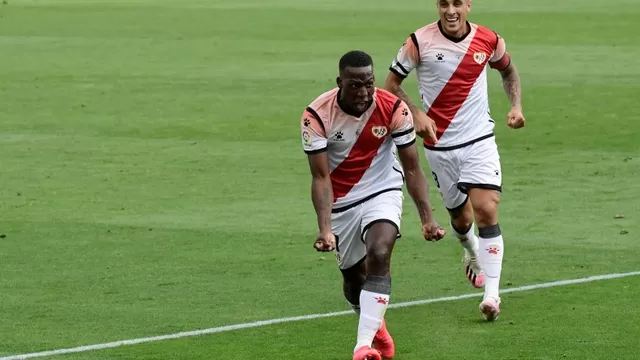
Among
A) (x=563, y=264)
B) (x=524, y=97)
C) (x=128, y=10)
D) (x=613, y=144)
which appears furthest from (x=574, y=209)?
(x=128, y=10)

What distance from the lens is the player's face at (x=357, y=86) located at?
9.27 meters

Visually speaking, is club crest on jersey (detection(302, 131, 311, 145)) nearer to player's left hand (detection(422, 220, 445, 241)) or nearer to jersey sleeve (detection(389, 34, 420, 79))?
player's left hand (detection(422, 220, 445, 241))

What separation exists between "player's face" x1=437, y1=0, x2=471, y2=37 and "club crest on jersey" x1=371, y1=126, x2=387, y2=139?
6.04ft

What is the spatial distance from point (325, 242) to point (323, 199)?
46 centimetres

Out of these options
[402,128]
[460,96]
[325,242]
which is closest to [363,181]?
[402,128]

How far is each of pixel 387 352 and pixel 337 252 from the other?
0.78 meters

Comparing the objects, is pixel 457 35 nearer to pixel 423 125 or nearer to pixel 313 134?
pixel 423 125

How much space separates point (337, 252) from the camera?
32.8 ft

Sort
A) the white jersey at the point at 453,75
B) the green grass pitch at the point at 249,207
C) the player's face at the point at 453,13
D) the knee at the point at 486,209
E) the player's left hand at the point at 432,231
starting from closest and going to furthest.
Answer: the player's left hand at the point at 432,231
the green grass pitch at the point at 249,207
the knee at the point at 486,209
the player's face at the point at 453,13
the white jersey at the point at 453,75

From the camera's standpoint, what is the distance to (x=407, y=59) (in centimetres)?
1127

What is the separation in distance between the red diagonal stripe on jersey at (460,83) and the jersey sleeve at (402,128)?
A: 5.60 feet

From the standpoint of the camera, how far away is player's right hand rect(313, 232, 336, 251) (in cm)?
900

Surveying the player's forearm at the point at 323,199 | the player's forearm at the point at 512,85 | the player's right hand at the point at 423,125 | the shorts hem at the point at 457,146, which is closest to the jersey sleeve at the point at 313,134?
the player's forearm at the point at 323,199

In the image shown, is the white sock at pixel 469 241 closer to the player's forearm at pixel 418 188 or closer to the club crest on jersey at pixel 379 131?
the player's forearm at pixel 418 188
